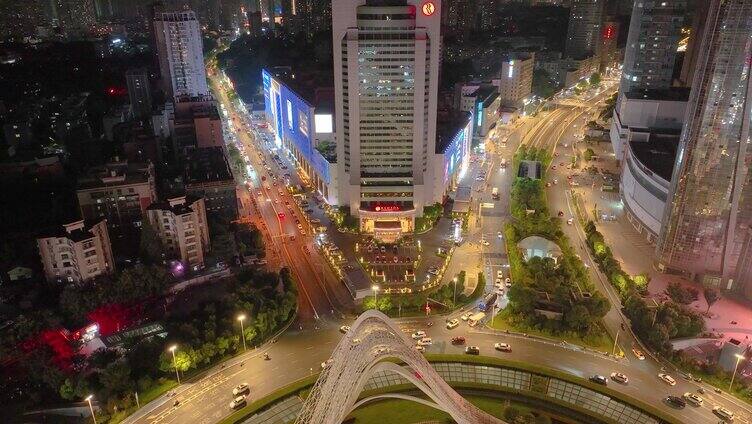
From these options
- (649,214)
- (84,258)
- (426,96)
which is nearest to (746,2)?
(649,214)

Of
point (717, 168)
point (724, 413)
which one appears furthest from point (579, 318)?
point (717, 168)

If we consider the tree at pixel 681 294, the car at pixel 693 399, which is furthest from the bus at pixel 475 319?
the tree at pixel 681 294

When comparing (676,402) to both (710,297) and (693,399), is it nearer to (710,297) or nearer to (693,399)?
(693,399)

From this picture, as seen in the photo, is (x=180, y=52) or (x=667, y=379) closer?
(x=667, y=379)

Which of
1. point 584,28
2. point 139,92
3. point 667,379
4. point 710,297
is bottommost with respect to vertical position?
point 667,379

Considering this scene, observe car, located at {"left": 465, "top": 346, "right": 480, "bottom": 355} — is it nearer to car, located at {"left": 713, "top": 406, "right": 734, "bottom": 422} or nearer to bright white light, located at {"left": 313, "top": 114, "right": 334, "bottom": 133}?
car, located at {"left": 713, "top": 406, "right": 734, "bottom": 422}

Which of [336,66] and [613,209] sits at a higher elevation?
[336,66]

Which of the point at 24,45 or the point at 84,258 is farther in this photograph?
the point at 24,45

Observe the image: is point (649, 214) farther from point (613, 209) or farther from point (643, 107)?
point (643, 107)
